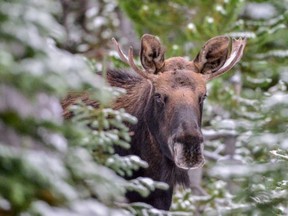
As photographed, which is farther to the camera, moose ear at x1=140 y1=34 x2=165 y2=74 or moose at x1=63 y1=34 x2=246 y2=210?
moose ear at x1=140 y1=34 x2=165 y2=74

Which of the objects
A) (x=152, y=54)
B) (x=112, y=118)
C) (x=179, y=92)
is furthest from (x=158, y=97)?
(x=112, y=118)

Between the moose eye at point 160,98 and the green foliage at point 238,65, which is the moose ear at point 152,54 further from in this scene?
the green foliage at point 238,65

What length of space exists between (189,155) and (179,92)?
0.89 meters

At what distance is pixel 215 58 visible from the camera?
8.94 meters

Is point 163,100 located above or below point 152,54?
below

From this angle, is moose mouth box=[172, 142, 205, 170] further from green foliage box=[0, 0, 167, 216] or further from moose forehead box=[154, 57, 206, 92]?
green foliage box=[0, 0, 167, 216]

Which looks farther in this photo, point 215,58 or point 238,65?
point 238,65

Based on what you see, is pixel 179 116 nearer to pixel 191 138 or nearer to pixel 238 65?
pixel 191 138

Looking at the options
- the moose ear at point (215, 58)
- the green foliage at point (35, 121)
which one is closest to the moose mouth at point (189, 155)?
the moose ear at point (215, 58)

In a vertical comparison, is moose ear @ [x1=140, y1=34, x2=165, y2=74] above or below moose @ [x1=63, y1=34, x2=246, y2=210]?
above

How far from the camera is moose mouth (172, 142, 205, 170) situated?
747 centimetres

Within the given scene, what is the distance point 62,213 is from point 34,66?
0.63m

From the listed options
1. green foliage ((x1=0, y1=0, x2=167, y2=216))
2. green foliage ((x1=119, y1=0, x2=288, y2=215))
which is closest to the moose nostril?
green foliage ((x1=0, y1=0, x2=167, y2=216))

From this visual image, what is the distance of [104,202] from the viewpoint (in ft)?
15.9
